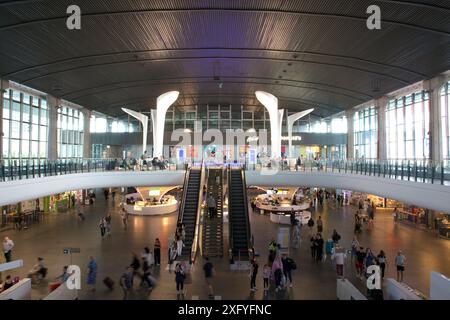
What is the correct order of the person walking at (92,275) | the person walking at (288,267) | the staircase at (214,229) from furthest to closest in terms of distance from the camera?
the staircase at (214,229)
the person walking at (288,267)
the person walking at (92,275)

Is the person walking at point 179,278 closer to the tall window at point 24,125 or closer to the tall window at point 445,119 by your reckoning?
the tall window at point 24,125

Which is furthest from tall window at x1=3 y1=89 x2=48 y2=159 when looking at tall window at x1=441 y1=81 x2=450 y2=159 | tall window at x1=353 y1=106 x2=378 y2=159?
tall window at x1=353 y1=106 x2=378 y2=159

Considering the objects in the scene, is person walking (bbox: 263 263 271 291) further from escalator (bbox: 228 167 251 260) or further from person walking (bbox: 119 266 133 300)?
person walking (bbox: 119 266 133 300)

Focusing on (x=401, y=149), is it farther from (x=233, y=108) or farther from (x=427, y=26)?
(x=233, y=108)

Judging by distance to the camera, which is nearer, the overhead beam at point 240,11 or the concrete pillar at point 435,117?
the overhead beam at point 240,11

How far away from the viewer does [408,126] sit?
27844mm

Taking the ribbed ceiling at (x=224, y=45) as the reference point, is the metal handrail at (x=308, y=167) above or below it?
below

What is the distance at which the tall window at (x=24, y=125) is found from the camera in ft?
85.3

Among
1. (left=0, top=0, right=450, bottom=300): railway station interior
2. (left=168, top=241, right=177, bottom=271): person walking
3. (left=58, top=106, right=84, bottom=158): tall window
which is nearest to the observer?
(left=0, top=0, right=450, bottom=300): railway station interior

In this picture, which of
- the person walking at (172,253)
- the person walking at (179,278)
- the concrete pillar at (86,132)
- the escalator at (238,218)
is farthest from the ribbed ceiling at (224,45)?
the person walking at (179,278)

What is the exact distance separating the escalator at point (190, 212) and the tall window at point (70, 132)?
19754 millimetres

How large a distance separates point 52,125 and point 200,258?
19896 millimetres

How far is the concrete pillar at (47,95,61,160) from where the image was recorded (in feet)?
92.6

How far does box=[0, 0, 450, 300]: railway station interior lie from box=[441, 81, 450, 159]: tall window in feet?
0.29
